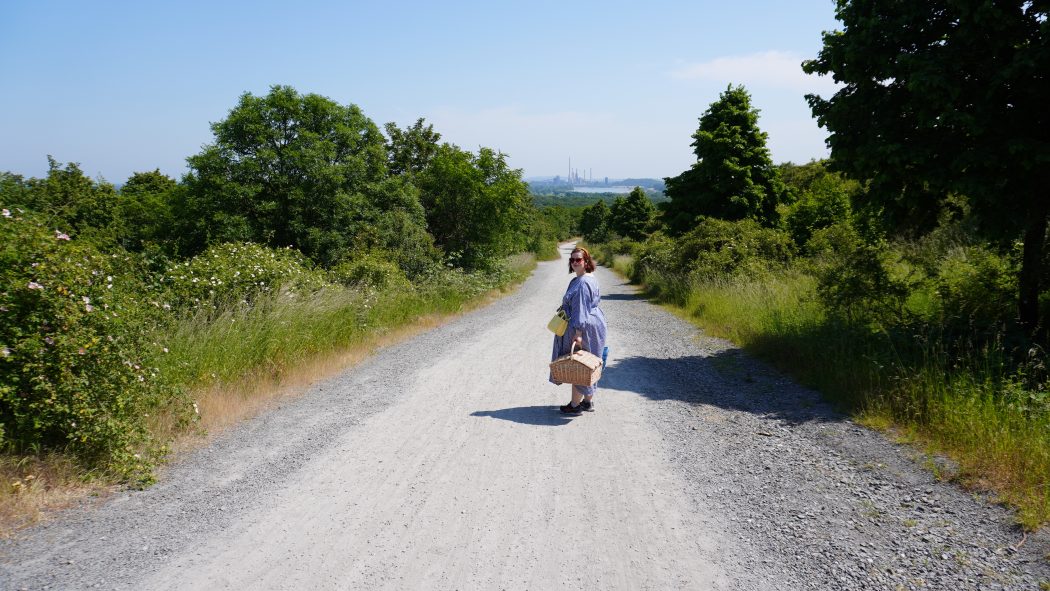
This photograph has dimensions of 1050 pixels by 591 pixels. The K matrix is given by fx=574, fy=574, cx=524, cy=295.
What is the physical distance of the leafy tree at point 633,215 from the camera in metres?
62.1

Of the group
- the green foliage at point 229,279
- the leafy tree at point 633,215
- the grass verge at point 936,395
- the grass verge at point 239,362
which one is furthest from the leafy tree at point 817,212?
the leafy tree at point 633,215

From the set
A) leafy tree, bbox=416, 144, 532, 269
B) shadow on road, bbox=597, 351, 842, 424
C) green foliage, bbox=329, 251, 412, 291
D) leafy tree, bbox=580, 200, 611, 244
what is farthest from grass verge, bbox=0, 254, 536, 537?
leafy tree, bbox=580, 200, 611, 244

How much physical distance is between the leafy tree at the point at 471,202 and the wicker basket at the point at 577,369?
1727 centimetres

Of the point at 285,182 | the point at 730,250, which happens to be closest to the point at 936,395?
the point at 730,250

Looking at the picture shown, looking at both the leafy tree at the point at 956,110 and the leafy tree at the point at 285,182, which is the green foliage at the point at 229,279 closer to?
the leafy tree at the point at 285,182

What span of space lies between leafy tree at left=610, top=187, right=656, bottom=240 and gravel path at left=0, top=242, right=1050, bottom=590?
181 feet

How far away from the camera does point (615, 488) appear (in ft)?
15.1

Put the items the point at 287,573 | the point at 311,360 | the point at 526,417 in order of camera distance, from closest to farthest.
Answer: the point at 287,573 < the point at 526,417 < the point at 311,360

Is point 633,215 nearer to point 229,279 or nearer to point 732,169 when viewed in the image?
point 732,169

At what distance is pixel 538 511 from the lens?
4.17 meters

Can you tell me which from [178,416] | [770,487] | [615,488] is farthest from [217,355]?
[770,487]

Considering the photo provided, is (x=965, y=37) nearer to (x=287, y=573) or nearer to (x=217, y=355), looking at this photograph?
(x=287, y=573)

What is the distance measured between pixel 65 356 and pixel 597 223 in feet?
276

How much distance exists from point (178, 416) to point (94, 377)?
1276mm
